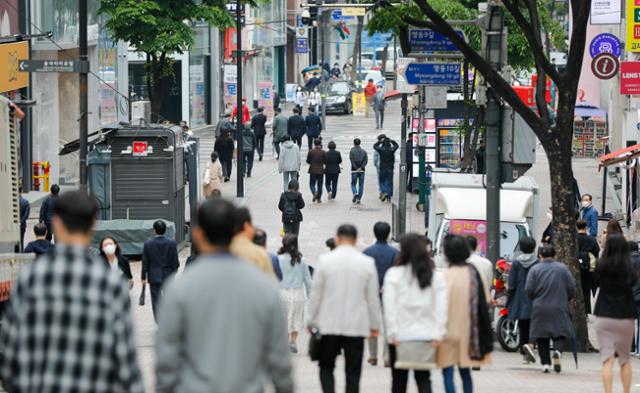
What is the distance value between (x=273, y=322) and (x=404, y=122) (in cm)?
2050

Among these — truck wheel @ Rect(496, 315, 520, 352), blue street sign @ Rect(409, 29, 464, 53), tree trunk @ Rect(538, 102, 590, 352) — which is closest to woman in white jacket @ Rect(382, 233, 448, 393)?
truck wheel @ Rect(496, 315, 520, 352)

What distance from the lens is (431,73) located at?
65.1ft

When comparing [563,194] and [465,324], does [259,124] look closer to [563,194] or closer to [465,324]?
[563,194]

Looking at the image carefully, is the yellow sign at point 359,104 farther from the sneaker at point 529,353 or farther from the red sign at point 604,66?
the sneaker at point 529,353

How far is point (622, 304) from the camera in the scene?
457 inches

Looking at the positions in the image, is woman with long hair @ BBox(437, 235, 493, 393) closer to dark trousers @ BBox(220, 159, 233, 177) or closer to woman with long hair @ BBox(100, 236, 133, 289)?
woman with long hair @ BBox(100, 236, 133, 289)

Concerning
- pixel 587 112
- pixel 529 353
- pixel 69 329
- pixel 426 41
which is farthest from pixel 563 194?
pixel 587 112

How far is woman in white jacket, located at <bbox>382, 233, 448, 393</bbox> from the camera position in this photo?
910 cm

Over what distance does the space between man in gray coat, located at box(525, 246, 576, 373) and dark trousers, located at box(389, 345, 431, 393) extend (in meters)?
3.77

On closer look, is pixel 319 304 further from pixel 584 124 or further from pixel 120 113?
pixel 584 124

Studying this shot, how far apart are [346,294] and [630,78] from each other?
18.8m

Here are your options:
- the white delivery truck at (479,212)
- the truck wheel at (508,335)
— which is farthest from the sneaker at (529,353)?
the white delivery truck at (479,212)

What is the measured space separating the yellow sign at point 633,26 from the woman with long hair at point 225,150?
10.4 meters

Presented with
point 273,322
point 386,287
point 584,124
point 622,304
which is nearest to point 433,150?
point 584,124
